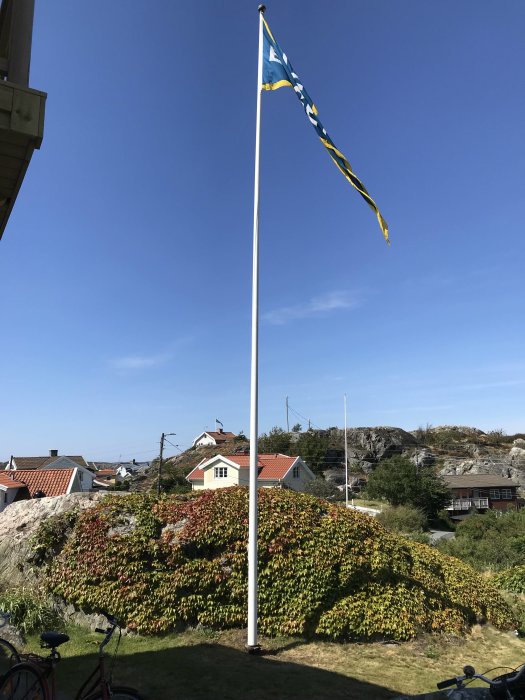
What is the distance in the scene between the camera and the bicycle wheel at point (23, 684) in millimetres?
4254

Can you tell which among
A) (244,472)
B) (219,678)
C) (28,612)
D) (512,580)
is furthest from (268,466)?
(219,678)

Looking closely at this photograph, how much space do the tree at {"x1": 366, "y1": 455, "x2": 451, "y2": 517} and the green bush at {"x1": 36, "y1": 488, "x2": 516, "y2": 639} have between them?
129 feet

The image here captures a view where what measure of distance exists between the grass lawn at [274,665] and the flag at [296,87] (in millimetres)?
7347

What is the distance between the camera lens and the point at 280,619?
8086mm

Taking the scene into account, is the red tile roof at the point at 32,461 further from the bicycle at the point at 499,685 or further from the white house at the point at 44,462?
the bicycle at the point at 499,685

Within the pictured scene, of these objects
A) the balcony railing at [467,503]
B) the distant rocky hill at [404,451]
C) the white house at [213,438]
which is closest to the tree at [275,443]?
the distant rocky hill at [404,451]

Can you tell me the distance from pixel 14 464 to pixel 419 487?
53.7 m

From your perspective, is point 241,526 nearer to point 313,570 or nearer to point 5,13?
point 313,570

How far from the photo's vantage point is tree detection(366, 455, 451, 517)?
46750 mm

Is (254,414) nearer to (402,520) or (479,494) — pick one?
(402,520)

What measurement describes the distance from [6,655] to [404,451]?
78.4 metres

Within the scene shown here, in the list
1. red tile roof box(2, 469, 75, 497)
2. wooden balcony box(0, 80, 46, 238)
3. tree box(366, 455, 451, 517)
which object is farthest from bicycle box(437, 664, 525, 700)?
tree box(366, 455, 451, 517)

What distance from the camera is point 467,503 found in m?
54.0

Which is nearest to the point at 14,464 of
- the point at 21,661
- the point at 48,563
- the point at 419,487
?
the point at 419,487
